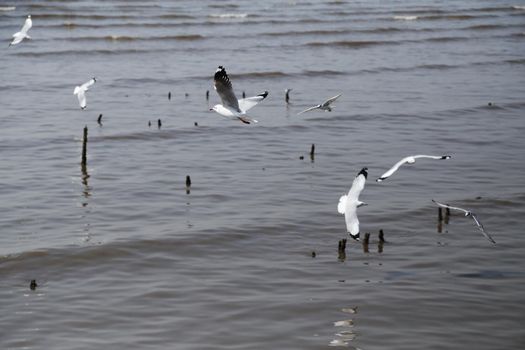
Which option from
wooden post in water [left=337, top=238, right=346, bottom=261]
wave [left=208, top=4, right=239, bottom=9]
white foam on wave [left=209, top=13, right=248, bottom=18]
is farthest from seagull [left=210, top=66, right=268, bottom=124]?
wave [left=208, top=4, right=239, bottom=9]

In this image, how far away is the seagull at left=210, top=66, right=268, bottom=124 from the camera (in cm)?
1065

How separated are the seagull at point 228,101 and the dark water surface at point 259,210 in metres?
1.57

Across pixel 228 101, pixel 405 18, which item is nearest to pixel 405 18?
pixel 405 18

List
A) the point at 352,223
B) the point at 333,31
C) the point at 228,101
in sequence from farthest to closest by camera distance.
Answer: the point at 333,31
the point at 228,101
the point at 352,223

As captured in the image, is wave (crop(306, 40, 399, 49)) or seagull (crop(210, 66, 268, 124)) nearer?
seagull (crop(210, 66, 268, 124))

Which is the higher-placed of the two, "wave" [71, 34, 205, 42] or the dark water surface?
"wave" [71, 34, 205, 42]

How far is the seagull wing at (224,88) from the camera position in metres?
10.6

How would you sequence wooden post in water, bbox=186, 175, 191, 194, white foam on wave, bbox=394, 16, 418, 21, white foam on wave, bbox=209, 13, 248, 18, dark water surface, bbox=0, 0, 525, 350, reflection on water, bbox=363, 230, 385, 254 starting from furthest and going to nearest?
1. white foam on wave, bbox=394, 16, 418, 21
2. white foam on wave, bbox=209, 13, 248, 18
3. wooden post in water, bbox=186, 175, 191, 194
4. reflection on water, bbox=363, 230, 385, 254
5. dark water surface, bbox=0, 0, 525, 350

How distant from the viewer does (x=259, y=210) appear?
12.8 metres

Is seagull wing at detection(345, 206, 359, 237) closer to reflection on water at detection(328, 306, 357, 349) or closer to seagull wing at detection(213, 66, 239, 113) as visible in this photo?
reflection on water at detection(328, 306, 357, 349)

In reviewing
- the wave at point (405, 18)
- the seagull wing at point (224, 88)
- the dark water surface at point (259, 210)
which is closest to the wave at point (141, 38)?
the dark water surface at point (259, 210)

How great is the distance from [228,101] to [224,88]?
296mm

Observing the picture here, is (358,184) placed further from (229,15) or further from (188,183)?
(229,15)

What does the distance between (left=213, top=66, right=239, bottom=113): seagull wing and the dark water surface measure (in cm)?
168
